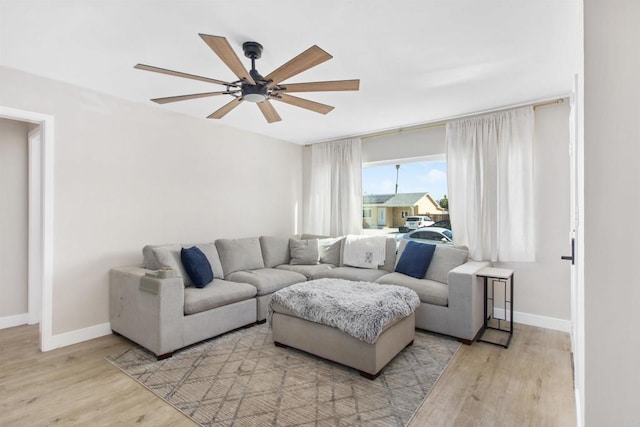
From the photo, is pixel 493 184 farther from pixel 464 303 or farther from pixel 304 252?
pixel 304 252

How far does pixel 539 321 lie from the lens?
141 inches

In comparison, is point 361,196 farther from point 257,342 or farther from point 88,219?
point 88,219

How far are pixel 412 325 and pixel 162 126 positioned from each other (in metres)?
3.58

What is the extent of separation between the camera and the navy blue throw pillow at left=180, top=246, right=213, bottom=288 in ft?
10.9

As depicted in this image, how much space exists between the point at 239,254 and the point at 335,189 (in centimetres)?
193

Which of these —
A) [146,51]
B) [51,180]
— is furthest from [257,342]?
[146,51]

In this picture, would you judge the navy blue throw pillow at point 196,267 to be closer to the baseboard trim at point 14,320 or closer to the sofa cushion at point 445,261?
the baseboard trim at point 14,320

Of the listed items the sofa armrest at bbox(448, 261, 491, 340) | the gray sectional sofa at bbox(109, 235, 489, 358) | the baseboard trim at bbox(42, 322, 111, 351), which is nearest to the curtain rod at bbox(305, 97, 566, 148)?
the gray sectional sofa at bbox(109, 235, 489, 358)

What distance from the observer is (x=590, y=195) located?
1151 mm

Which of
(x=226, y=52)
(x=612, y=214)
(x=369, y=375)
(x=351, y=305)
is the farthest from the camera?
(x=351, y=305)

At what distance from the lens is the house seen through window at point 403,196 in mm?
4496

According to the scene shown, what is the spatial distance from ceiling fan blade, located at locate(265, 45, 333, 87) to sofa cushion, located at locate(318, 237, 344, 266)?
2.96 m

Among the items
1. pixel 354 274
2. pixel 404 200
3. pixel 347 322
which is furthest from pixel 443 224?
pixel 347 322

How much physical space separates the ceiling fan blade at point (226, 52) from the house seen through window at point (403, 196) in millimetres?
3138
